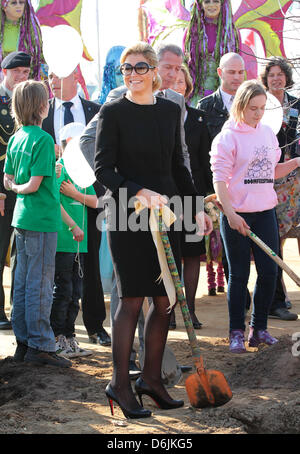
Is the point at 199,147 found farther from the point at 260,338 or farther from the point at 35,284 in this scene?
the point at 35,284

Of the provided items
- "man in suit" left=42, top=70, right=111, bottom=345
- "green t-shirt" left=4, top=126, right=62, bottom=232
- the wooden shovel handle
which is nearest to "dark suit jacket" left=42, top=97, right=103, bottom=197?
"man in suit" left=42, top=70, right=111, bottom=345

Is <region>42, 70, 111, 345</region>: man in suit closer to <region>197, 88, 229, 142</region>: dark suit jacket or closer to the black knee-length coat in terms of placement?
<region>197, 88, 229, 142</region>: dark suit jacket

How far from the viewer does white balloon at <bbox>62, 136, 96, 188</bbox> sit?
16.2ft

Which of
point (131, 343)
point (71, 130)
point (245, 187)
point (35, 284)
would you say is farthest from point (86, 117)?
point (131, 343)

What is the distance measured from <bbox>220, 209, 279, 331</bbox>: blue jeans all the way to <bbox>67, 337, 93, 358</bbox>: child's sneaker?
1043mm

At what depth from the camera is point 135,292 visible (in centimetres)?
381

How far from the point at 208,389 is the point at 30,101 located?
87.3 inches

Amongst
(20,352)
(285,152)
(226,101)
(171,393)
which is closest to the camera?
(171,393)

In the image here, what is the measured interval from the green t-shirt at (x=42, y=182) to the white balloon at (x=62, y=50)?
932 mm

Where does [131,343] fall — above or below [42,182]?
below

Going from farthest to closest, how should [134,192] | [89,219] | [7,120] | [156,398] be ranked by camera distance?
[7,120] < [89,219] < [156,398] < [134,192]

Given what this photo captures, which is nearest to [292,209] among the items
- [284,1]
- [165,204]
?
[165,204]

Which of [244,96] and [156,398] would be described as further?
[244,96]

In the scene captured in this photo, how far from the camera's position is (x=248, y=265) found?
5340 millimetres
